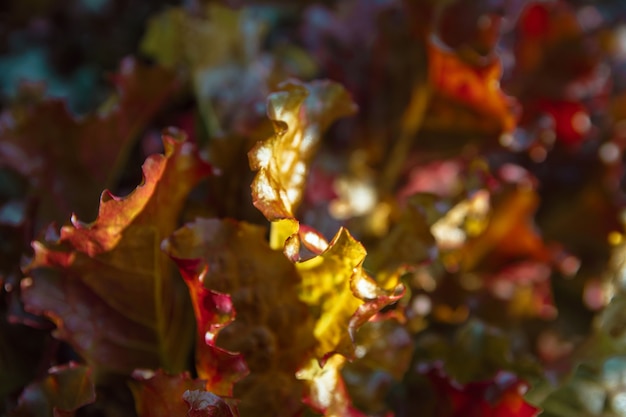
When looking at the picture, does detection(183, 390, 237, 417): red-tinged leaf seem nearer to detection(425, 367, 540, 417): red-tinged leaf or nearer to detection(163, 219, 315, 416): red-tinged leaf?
detection(163, 219, 315, 416): red-tinged leaf

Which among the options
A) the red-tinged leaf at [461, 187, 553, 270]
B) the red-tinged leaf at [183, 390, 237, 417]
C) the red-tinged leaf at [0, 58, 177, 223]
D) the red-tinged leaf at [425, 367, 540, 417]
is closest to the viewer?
the red-tinged leaf at [183, 390, 237, 417]

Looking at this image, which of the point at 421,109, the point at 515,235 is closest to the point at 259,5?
the point at 421,109

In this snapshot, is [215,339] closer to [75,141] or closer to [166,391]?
[166,391]

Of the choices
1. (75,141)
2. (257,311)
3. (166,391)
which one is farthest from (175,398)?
(75,141)

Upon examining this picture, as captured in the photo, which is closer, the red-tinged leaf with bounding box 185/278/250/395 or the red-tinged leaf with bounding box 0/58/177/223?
the red-tinged leaf with bounding box 185/278/250/395

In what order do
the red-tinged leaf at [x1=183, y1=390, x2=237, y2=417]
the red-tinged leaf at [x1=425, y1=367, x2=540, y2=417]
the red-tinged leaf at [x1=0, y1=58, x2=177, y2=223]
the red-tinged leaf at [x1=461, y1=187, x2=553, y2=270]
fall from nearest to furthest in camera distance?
1. the red-tinged leaf at [x1=183, y1=390, x2=237, y2=417]
2. the red-tinged leaf at [x1=425, y1=367, x2=540, y2=417]
3. the red-tinged leaf at [x1=0, y1=58, x2=177, y2=223]
4. the red-tinged leaf at [x1=461, y1=187, x2=553, y2=270]

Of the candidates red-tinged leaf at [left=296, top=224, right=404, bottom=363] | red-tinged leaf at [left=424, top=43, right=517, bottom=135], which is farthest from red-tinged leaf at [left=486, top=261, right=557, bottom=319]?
red-tinged leaf at [left=296, top=224, right=404, bottom=363]
